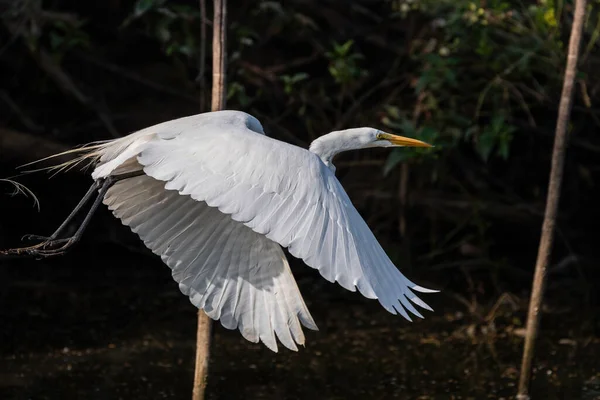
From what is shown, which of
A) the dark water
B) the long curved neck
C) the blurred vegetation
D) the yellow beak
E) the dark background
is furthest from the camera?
the blurred vegetation

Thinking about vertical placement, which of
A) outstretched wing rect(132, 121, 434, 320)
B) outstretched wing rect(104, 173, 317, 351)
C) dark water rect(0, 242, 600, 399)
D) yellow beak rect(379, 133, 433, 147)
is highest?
yellow beak rect(379, 133, 433, 147)

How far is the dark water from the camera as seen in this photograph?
16.3ft

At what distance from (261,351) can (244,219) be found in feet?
8.30

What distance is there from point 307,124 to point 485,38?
131cm

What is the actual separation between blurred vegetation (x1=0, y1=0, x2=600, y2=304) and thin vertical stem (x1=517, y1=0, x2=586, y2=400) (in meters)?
1.75

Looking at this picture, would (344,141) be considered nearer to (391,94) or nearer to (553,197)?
(553,197)

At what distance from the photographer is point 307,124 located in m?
7.22

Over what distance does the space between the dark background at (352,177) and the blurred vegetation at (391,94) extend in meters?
0.02

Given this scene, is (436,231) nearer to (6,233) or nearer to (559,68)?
(559,68)

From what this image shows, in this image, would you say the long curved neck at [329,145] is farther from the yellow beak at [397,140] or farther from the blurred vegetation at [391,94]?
the blurred vegetation at [391,94]

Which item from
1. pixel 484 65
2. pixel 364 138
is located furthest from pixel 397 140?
pixel 484 65

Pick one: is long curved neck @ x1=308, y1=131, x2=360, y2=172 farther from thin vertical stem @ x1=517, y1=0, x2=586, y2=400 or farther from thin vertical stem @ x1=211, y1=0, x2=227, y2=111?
thin vertical stem @ x1=517, y1=0, x2=586, y2=400

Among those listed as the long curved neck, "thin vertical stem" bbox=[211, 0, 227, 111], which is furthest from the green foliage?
"thin vertical stem" bbox=[211, 0, 227, 111]

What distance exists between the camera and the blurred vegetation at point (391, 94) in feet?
22.2
